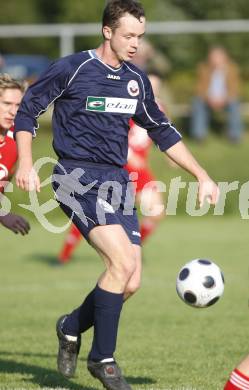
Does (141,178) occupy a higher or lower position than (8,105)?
lower

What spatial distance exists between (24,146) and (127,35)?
0.89 metres

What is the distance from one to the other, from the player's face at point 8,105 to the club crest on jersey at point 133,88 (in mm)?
1146

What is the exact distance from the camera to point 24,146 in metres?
5.68

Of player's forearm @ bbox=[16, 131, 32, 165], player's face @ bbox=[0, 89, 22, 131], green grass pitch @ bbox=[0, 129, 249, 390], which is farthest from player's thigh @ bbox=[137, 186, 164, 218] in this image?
player's forearm @ bbox=[16, 131, 32, 165]

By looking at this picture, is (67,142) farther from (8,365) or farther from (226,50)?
(226,50)

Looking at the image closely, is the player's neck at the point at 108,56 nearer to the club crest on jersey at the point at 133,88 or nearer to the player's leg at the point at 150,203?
the club crest on jersey at the point at 133,88

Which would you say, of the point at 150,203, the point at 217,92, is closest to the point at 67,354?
the point at 150,203

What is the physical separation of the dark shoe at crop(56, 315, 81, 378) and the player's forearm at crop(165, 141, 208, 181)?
1.26 meters

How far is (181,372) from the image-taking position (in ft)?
21.3

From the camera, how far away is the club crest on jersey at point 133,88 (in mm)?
5971

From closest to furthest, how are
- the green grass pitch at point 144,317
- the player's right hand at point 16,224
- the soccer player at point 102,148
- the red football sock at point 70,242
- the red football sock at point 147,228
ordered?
the soccer player at point 102,148 → the player's right hand at point 16,224 → the green grass pitch at point 144,317 → the red football sock at point 70,242 → the red football sock at point 147,228

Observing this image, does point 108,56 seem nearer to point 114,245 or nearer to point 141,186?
point 114,245

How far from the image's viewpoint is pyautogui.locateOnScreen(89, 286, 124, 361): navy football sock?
18.4 ft

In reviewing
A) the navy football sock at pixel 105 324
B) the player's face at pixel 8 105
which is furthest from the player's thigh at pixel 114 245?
the player's face at pixel 8 105
